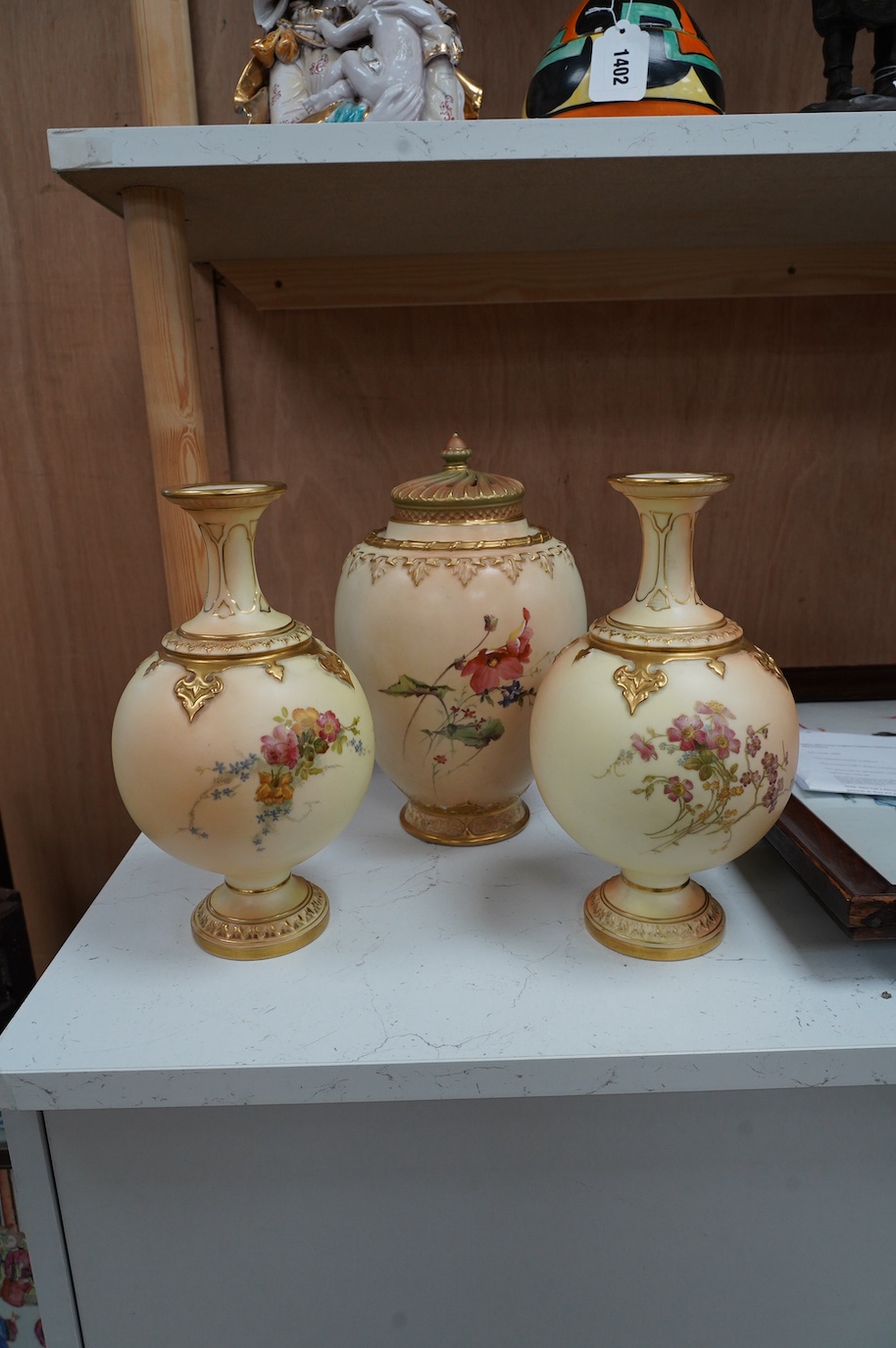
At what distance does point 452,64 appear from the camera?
0.66 metres

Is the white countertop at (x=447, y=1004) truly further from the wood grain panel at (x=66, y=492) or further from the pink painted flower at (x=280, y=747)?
the wood grain panel at (x=66, y=492)

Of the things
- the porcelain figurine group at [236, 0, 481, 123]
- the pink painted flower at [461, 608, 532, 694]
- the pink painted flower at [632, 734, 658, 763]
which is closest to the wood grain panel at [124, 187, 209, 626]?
the porcelain figurine group at [236, 0, 481, 123]

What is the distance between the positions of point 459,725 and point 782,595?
54cm

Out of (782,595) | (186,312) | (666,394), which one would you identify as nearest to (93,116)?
(186,312)

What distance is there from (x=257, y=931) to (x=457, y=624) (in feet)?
0.87

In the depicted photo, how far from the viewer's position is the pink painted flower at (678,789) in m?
0.54

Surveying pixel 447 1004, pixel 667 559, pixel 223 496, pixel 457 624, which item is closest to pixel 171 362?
pixel 223 496

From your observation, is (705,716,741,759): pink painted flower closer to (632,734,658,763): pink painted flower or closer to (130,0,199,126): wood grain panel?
(632,734,658,763): pink painted flower

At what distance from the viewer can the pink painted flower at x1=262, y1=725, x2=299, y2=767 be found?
547mm

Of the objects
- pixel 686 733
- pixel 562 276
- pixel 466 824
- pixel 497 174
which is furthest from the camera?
pixel 562 276

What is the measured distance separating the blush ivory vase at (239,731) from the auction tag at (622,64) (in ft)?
1.24

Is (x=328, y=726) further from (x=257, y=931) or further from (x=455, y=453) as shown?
(x=455, y=453)

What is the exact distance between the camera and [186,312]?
2.20 ft

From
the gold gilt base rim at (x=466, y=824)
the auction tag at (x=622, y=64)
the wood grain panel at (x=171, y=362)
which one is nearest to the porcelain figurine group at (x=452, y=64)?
the auction tag at (x=622, y=64)
